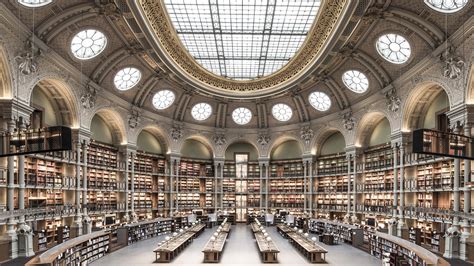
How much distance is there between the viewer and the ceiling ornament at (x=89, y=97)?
24578 millimetres

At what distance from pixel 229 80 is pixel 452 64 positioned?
17.8 meters

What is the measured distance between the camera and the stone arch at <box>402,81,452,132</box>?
22.3m

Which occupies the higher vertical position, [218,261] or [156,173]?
[156,173]

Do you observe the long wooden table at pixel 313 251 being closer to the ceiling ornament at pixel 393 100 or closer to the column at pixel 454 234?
the column at pixel 454 234

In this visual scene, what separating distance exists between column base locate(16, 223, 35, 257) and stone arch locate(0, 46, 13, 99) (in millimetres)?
5544

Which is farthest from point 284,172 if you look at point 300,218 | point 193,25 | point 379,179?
point 193,25

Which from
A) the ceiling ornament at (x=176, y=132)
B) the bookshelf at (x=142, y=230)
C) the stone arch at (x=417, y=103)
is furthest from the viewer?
the ceiling ornament at (x=176, y=132)

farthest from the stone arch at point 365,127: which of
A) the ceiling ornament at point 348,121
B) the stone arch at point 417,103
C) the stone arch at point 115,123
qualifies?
the stone arch at point 115,123

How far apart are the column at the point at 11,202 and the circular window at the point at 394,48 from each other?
61.1ft

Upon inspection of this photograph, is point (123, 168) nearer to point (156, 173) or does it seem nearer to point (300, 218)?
point (156, 173)

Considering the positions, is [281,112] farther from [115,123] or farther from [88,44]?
[88,44]

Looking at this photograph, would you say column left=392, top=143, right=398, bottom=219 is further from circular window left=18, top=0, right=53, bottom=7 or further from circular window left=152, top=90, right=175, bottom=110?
circular window left=18, top=0, right=53, bottom=7

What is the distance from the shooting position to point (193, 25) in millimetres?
25344

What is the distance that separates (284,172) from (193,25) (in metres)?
18.0
